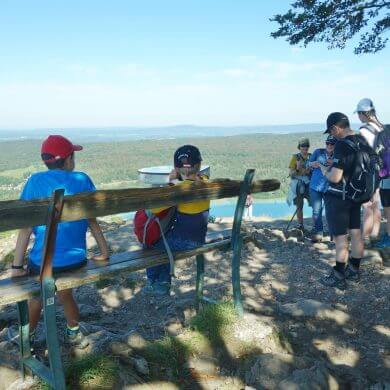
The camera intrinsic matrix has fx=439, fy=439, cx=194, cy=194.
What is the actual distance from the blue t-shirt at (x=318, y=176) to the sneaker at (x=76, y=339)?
15.6 ft

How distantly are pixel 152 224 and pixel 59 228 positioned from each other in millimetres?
866

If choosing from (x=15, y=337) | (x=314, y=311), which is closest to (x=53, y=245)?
(x=15, y=337)

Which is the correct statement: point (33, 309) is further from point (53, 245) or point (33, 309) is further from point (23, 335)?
point (53, 245)

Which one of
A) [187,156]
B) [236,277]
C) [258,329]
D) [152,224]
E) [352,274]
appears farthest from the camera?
[352,274]

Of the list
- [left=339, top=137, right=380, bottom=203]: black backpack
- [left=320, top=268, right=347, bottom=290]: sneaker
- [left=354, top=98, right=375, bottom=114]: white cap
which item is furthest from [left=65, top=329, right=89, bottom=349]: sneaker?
[left=354, top=98, right=375, bottom=114]: white cap

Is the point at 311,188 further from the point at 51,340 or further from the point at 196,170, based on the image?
the point at 51,340

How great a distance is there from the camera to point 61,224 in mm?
2898

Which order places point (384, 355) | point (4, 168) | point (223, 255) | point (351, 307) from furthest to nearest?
point (4, 168)
point (223, 255)
point (351, 307)
point (384, 355)

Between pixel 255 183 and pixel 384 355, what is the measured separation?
5.41 ft

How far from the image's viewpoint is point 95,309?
448 centimetres

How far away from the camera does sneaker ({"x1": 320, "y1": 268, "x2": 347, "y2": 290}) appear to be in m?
4.70

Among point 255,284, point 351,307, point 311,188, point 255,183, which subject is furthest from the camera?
point 311,188

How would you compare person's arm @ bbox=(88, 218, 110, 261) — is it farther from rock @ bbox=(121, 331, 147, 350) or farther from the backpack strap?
the backpack strap

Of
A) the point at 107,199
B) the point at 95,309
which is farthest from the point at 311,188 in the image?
the point at 107,199
